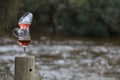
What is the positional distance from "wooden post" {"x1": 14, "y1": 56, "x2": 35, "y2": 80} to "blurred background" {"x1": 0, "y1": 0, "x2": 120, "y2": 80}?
7.83 feet

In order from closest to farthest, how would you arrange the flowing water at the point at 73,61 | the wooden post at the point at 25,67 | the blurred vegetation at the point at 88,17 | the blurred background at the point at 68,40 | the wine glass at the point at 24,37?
the wooden post at the point at 25,67
the wine glass at the point at 24,37
the blurred background at the point at 68,40
the flowing water at the point at 73,61
the blurred vegetation at the point at 88,17

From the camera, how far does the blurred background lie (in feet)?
33.8

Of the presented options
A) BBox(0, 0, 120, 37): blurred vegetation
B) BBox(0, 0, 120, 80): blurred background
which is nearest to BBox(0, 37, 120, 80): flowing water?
BBox(0, 0, 120, 80): blurred background

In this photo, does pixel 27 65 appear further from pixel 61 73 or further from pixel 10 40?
pixel 10 40

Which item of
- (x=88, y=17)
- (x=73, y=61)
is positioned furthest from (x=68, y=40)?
(x=73, y=61)

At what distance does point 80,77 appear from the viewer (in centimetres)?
1503

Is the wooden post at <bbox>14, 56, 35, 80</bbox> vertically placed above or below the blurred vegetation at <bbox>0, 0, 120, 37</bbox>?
below

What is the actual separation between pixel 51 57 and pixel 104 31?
634 inches

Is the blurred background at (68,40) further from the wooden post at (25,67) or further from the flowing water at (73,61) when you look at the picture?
the wooden post at (25,67)

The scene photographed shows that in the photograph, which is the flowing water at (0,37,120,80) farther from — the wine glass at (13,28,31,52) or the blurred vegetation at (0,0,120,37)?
the blurred vegetation at (0,0,120,37)

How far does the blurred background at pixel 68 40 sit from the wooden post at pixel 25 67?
239 cm

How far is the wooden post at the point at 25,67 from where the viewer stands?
17.6ft

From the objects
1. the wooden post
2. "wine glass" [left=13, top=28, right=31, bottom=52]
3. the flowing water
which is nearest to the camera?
the wooden post

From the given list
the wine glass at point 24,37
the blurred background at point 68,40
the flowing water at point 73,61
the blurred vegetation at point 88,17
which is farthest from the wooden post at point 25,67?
the blurred vegetation at point 88,17
